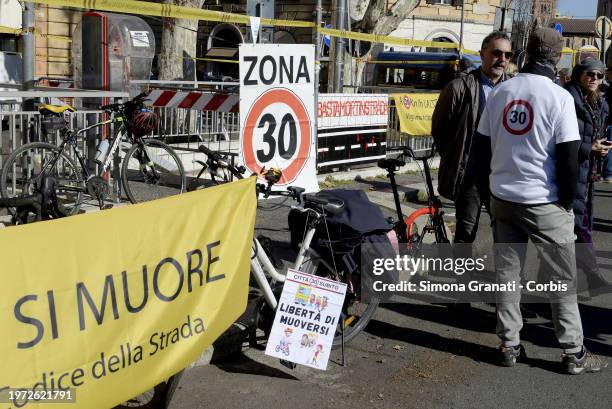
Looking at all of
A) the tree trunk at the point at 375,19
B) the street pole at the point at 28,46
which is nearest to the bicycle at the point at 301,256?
the street pole at the point at 28,46

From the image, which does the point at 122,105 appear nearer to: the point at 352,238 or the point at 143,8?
the point at 143,8

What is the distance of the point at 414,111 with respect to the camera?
15070 mm

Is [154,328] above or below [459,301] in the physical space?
above

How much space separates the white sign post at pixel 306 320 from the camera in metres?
4.91

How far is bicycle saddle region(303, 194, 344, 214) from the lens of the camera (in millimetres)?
5102

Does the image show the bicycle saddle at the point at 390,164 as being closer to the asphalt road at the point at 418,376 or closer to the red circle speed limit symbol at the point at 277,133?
the asphalt road at the point at 418,376

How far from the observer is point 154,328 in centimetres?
371

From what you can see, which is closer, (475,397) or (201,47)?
(475,397)

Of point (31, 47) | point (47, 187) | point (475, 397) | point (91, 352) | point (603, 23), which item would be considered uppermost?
point (603, 23)

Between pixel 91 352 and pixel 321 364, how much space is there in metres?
1.82

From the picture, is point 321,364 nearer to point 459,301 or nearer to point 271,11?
point 459,301

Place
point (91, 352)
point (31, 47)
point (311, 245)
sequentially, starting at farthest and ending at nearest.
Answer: point (31, 47)
point (311, 245)
point (91, 352)

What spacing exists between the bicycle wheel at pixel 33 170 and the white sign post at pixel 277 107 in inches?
64.5

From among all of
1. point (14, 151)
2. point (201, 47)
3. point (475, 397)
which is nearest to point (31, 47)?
point (14, 151)
